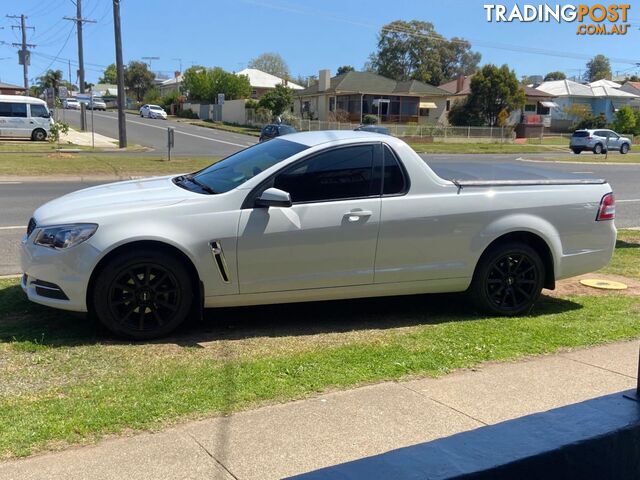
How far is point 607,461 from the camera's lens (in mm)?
2027

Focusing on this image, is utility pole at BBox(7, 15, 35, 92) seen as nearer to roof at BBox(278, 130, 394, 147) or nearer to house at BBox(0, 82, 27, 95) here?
house at BBox(0, 82, 27, 95)

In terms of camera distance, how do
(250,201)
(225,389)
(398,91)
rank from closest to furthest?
(225,389) → (250,201) → (398,91)

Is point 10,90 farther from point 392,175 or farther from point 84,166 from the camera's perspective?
point 392,175

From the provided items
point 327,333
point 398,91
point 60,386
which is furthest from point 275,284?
point 398,91

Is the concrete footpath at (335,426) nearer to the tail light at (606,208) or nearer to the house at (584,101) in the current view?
the tail light at (606,208)

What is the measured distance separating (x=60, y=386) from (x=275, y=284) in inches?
72.4

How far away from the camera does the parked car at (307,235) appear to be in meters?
4.93

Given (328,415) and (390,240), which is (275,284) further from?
(328,415)

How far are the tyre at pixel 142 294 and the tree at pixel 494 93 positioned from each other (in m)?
54.1

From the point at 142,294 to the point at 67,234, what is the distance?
72 cm

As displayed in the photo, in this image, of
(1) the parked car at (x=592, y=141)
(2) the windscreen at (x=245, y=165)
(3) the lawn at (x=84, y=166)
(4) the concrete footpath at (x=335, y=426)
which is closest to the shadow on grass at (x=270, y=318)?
(2) the windscreen at (x=245, y=165)

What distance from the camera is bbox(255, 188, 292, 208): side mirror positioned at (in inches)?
199

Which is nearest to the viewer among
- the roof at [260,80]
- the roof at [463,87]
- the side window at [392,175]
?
the side window at [392,175]

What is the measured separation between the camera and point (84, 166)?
2111 centimetres
